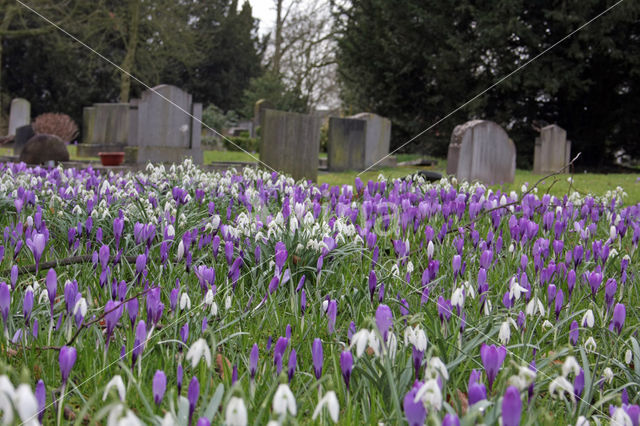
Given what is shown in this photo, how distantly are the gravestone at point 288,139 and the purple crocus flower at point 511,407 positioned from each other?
7.91m

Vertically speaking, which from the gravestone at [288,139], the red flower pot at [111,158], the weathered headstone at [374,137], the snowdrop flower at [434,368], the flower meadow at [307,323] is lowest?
the flower meadow at [307,323]

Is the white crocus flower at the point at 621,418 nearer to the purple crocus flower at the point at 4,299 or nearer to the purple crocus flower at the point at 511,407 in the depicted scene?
the purple crocus flower at the point at 511,407

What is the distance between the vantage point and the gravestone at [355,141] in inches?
584

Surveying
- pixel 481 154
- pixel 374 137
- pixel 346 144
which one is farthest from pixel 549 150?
pixel 481 154

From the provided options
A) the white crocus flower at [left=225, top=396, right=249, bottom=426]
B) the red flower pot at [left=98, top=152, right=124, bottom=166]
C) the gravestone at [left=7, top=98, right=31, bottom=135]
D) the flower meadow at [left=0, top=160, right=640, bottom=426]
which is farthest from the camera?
the gravestone at [left=7, top=98, right=31, bottom=135]

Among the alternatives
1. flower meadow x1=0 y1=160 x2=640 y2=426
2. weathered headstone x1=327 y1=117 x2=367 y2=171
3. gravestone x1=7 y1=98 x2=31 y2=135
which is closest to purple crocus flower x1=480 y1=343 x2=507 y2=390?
flower meadow x1=0 y1=160 x2=640 y2=426

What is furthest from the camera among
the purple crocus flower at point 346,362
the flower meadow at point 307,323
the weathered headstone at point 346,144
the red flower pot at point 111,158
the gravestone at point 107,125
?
the gravestone at point 107,125

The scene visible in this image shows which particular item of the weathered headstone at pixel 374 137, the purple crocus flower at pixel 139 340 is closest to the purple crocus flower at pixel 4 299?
the purple crocus flower at pixel 139 340

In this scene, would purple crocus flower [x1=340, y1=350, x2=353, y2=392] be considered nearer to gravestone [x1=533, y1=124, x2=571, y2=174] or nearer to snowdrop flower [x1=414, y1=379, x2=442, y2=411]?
snowdrop flower [x1=414, y1=379, x2=442, y2=411]

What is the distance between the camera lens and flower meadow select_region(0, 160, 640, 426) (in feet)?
4.35

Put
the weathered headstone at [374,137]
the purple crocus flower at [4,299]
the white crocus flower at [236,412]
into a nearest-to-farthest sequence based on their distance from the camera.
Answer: the white crocus flower at [236,412]
the purple crocus flower at [4,299]
the weathered headstone at [374,137]

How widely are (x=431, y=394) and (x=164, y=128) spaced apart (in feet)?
41.7

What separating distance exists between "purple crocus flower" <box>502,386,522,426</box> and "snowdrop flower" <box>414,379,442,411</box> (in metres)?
0.11

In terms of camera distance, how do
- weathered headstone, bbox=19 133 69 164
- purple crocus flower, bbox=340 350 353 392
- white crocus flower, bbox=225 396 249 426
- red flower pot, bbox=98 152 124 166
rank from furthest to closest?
1. weathered headstone, bbox=19 133 69 164
2. red flower pot, bbox=98 152 124 166
3. purple crocus flower, bbox=340 350 353 392
4. white crocus flower, bbox=225 396 249 426
